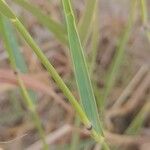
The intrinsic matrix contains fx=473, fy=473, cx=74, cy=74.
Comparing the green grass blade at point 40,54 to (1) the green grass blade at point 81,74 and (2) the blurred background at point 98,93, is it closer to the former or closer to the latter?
(1) the green grass blade at point 81,74

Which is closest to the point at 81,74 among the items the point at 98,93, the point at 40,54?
the point at 40,54

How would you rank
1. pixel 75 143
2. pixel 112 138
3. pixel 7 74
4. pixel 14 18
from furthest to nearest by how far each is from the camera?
Result: 1. pixel 112 138
2. pixel 75 143
3. pixel 7 74
4. pixel 14 18

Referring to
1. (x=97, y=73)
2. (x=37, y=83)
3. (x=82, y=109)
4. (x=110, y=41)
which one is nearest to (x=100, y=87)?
(x=97, y=73)

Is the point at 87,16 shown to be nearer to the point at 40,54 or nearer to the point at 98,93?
the point at 40,54

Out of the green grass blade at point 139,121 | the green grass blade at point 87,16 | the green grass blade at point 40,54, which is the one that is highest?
the green grass blade at point 40,54

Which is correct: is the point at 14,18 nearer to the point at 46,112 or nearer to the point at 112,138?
the point at 112,138

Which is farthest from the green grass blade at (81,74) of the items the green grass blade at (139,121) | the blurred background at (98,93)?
the green grass blade at (139,121)

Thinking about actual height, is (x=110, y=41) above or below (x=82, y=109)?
below

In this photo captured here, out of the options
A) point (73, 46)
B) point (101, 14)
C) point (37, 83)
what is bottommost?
point (101, 14)
